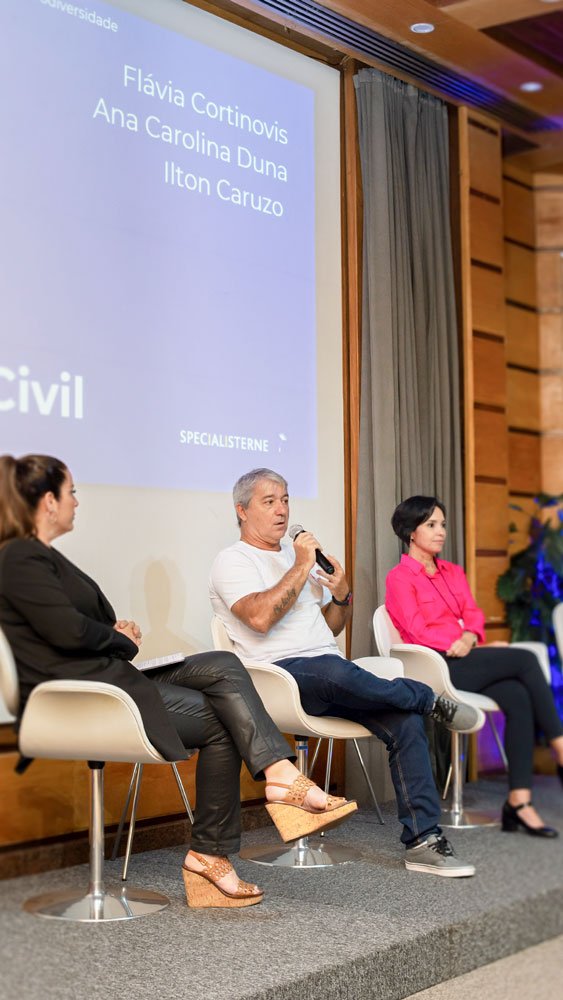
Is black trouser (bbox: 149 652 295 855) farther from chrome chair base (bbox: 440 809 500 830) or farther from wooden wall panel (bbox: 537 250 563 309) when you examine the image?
wooden wall panel (bbox: 537 250 563 309)

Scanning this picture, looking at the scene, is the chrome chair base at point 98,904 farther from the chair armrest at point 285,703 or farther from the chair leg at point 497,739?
the chair leg at point 497,739

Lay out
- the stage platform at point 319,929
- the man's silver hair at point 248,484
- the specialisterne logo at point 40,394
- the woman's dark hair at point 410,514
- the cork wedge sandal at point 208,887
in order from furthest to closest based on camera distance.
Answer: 1. the woman's dark hair at point 410,514
2. the man's silver hair at point 248,484
3. the cork wedge sandal at point 208,887
4. the specialisterne logo at point 40,394
5. the stage platform at point 319,929

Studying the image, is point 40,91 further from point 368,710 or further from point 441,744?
point 441,744

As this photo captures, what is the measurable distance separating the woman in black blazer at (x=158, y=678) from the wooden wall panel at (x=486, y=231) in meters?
2.08

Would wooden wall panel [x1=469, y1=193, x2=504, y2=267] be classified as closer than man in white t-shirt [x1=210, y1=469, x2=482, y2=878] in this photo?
No

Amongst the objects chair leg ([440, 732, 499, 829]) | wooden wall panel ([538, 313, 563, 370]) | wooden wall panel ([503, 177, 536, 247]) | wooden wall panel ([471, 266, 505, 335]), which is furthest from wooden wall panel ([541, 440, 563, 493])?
chair leg ([440, 732, 499, 829])

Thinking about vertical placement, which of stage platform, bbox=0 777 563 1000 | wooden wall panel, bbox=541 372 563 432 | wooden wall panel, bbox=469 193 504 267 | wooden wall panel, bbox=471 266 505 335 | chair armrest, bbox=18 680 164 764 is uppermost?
wooden wall panel, bbox=469 193 504 267

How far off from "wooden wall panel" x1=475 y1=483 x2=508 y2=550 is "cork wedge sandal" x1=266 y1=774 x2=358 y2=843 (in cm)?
162

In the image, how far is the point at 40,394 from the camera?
266cm

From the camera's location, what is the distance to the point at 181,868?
290 cm

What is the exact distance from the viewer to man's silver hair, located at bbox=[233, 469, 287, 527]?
10.6ft

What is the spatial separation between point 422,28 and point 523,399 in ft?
4.42

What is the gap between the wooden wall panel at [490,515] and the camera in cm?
403

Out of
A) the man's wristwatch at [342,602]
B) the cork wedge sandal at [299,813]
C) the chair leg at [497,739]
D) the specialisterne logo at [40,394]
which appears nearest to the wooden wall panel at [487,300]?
the man's wristwatch at [342,602]
